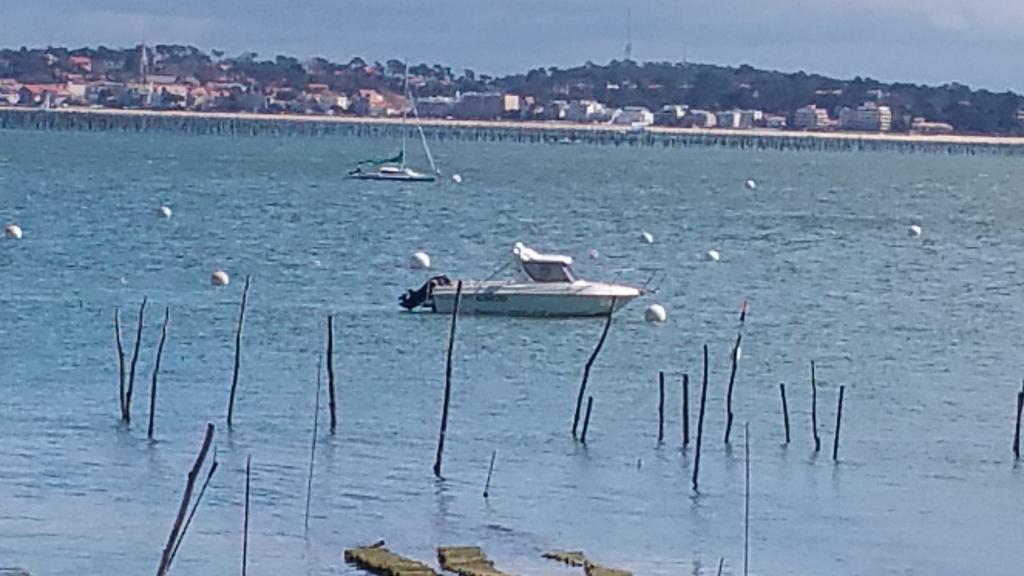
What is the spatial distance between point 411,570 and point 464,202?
101 m

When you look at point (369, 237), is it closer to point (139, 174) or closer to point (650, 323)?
point (650, 323)

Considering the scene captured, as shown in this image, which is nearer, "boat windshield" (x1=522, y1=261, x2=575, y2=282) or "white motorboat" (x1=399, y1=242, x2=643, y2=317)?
"white motorboat" (x1=399, y1=242, x2=643, y2=317)

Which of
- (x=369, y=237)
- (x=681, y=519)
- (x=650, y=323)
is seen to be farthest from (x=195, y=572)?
(x=369, y=237)

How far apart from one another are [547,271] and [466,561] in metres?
31.3

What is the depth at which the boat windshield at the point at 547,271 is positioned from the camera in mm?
60969

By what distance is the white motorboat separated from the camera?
59906mm

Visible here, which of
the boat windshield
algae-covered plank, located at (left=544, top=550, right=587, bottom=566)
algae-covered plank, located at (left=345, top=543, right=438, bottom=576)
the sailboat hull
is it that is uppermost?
the boat windshield

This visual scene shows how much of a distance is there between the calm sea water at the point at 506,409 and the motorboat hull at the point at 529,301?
0.64 metres

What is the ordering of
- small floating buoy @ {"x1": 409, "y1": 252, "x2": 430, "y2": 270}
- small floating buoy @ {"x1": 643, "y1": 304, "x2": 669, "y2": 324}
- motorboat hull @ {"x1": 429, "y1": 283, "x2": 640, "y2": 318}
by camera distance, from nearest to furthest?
1. motorboat hull @ {"x1": 429, "y1": 283, "x2": 640, "y2": 318}
2. small floating buoy @ {"x1": 643, "y1": 304, "x2": 669, "y2": 324}
3. small floating buoy @ {"x1": 409, "y1": 252, "x2": 430, "y2": 270}

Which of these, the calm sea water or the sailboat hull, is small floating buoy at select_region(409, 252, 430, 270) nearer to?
the calm sea water

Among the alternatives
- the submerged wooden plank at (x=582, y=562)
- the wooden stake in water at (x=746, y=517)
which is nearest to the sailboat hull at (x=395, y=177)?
the wooden stake in water at (x=746, y=517)

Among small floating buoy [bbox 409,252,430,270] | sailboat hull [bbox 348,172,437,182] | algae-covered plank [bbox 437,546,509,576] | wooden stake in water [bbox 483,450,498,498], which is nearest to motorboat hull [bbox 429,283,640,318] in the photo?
small floating buoy [bbox 409,252,430,270]

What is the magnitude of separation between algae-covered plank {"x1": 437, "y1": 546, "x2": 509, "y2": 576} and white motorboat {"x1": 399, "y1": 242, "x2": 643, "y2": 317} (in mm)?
28245

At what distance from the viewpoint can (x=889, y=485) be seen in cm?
3844
